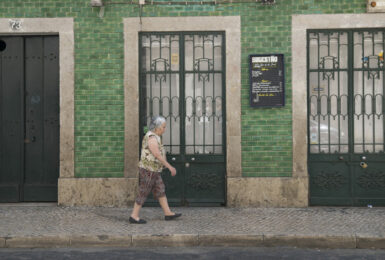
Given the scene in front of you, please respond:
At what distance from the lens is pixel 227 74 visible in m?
9.10

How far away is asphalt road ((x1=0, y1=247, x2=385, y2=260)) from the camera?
19.9 ft

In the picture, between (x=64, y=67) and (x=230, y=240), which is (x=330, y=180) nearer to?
(x=230, y=240)

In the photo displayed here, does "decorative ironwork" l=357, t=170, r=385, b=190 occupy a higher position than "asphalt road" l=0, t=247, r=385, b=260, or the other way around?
"decorative ironwork" l=357, t=170, r=385, b=190

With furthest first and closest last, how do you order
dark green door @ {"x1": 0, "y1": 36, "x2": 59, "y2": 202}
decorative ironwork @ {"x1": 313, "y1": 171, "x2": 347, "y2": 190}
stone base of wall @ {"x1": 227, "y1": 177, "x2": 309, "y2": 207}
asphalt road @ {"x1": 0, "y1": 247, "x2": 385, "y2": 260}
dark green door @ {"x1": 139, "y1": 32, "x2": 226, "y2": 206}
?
1. dark green door @ {"x1": 0, "y1": 36, "x2": 59, "y2": 202}
2. dark green door @ {"x1": 139, "y1": 32, "x2": 226, "y2": 206}
3. decorative ironwork @ {"x1": 313, "y1": 171, "x2": 347, "y2": 190}
4. stone base of wall @ {"x1": 227, "y1": 177, "x2": 309, "y2": 207}
5. asphalt road @ {"x1": 0, "y1": 247, "x2": 385, "y2": 260}

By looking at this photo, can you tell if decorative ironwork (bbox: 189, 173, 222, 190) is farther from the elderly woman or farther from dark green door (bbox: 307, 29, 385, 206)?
dark green door (bbox: 307, 29, 385, 206)

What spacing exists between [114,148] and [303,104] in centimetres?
350

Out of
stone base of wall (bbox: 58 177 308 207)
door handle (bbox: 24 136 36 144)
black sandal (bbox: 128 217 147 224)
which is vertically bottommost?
black sandal (bbox: 128 217 147 224)

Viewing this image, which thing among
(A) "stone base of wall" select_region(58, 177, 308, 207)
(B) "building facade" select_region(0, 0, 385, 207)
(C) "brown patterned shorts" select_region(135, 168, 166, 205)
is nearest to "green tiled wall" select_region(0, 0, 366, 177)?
(B) "building facade" select_region(0, 0, 385, 207)

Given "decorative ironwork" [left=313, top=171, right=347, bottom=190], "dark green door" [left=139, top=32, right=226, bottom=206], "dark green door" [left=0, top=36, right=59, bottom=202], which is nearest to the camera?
"decorative ironwork" [left=313, top=171, right=347, bottom=190]

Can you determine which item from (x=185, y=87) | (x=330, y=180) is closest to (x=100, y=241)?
(x=185, y=87)

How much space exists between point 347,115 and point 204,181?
285cm

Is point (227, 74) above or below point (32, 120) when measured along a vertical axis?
above

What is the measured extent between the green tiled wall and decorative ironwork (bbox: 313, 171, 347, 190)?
58cm

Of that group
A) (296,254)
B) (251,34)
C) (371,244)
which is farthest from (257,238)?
(251,34)
